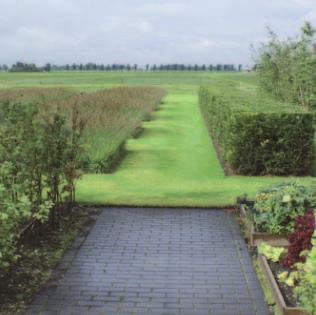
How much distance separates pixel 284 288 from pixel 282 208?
214 cm

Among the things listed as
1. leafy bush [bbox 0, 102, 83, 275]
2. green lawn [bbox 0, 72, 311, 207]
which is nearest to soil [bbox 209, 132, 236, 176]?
green lawn [bbox 0, 72, 311, 207]

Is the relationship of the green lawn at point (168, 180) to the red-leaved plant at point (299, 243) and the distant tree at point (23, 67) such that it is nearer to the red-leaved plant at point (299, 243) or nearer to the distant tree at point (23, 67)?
the red-leaved plant at point (299, 243)

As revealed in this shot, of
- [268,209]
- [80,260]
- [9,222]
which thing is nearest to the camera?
[9,222]

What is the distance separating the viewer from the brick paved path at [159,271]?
633cm

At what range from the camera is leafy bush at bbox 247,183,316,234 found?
8.35 metres

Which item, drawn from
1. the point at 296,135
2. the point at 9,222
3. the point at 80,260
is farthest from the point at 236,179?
the point at 9,222

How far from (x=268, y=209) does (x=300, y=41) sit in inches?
701

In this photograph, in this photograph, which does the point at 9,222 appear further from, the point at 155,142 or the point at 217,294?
the point at 155,142

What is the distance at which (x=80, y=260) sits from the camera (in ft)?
25.7

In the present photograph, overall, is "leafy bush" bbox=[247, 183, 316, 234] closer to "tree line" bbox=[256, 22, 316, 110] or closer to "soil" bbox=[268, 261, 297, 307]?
"soil" bbox=[268, 261, 297, 307]

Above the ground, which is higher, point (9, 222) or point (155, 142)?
point (9, 222)

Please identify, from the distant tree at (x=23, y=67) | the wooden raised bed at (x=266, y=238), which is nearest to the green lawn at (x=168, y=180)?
the wooden raised bed at (x=266, y=238)

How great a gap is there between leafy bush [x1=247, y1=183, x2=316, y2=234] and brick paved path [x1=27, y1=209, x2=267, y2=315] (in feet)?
1.70

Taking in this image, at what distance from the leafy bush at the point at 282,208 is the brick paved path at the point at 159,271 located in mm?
517
